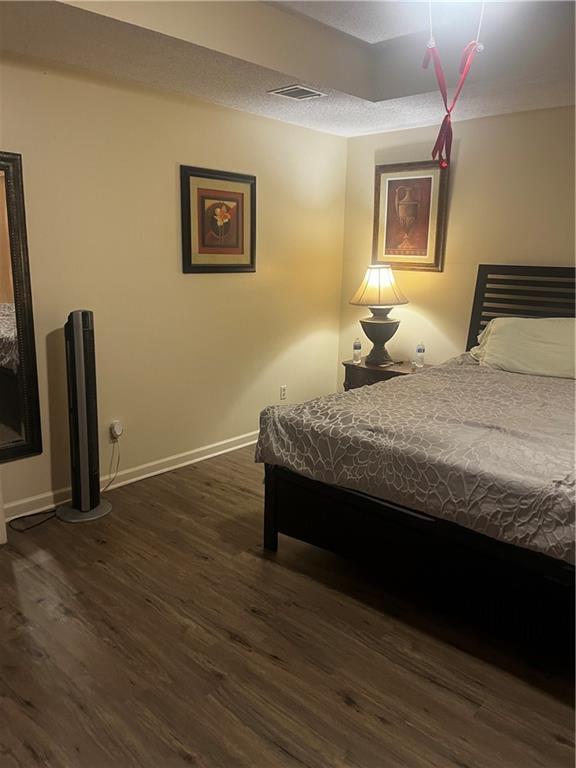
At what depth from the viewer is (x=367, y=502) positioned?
249 cm

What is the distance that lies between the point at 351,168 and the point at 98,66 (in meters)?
2.34

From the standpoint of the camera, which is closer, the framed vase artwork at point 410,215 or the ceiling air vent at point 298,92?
the ceiling air vent at point 298,92

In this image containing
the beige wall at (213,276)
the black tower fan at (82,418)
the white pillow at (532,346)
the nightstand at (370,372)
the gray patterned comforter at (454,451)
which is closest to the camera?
the gray patterned comforter at (454,451)

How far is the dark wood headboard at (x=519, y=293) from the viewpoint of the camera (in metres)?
3.78

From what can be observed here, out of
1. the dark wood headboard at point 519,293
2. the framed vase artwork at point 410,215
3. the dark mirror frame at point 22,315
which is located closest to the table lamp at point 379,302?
the framed vase artwork at point 410,215

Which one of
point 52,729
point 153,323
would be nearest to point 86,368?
point 153,323

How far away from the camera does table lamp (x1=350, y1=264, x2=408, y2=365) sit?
4.32 meters

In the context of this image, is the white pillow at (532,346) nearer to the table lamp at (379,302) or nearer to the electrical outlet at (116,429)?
the table lamp at (379,302)

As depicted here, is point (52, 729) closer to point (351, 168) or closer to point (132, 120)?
point (132, 120)

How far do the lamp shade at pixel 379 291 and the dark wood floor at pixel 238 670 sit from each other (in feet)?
6.62

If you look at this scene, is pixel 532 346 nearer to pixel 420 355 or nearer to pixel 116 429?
pixel 420 355

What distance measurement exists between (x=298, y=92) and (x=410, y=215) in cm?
140

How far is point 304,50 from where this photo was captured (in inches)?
124

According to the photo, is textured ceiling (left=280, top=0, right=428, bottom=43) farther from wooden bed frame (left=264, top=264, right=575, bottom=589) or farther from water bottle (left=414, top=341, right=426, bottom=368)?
wooden bed frame (left=264, top=264, right=575, bottom=589)
